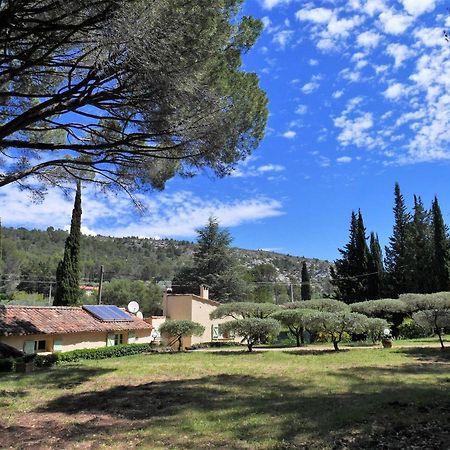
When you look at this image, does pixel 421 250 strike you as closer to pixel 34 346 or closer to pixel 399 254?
pixel 399 254

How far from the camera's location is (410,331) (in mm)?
26172

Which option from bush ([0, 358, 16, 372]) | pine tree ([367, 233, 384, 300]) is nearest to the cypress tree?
pine tree ([367, 233, 384, 300])

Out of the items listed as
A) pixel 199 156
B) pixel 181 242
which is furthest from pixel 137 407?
pixel 181 242

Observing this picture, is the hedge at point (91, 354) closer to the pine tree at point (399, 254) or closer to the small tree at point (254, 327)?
the small tree at point (254, 327)

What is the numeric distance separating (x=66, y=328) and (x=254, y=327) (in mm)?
8179

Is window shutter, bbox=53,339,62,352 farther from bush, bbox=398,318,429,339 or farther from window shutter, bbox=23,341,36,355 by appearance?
bush, bbox=398,318,429,339

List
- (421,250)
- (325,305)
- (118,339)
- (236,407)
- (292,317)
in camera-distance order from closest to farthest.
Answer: (236,407)
(292,317)
(325,305)
(118,339)
(421,250)

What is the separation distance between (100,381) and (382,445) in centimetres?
792

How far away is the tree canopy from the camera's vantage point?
6.82m

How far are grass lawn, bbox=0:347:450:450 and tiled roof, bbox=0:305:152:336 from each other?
4.50 metres

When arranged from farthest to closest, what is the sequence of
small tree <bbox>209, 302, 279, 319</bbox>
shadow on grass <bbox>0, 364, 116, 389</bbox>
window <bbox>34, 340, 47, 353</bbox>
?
small tree <bbox>209, 302, 279, 319</bbox> < window <bbox>34, 340, 47, 353</bbox> < shadow on grass <bbox>0, 364, 116, 389</bbox>

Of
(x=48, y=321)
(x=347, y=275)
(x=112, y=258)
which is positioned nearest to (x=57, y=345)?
(x=48, y=321)

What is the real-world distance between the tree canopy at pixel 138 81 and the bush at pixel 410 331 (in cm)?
2035

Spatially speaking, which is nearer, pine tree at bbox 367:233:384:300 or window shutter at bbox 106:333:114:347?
window shutter at bbox 106:333:114:347
